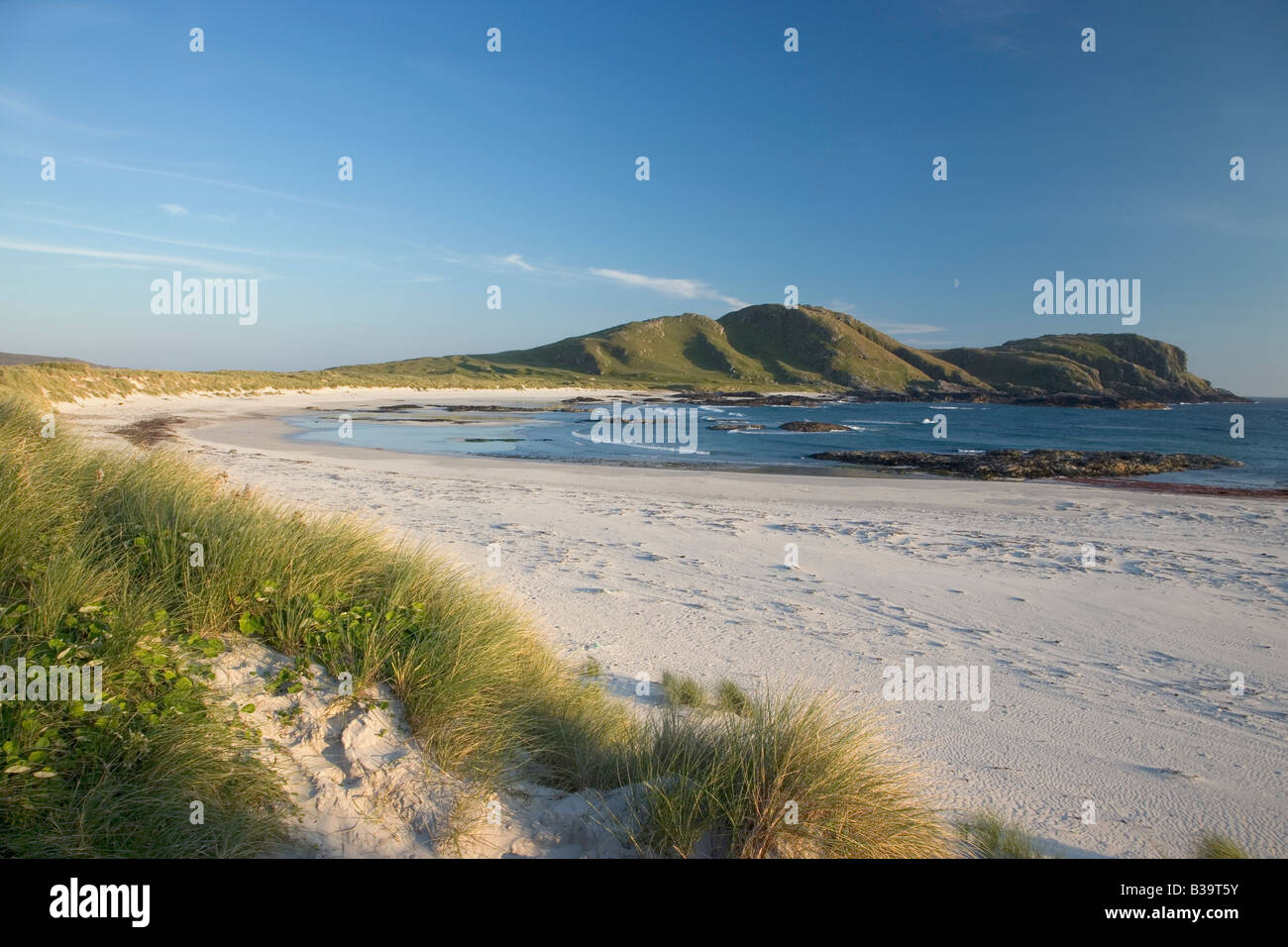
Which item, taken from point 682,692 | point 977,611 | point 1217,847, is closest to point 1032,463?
point 977,611

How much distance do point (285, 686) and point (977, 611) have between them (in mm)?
7307

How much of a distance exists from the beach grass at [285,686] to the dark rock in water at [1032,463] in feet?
71.0

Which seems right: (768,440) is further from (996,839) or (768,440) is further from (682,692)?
(996,839)

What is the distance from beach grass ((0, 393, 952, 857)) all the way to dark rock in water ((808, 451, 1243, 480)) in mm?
21643

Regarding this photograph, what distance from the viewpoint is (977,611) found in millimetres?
8047

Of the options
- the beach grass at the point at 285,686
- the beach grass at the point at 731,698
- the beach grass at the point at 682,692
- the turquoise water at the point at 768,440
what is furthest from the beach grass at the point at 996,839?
the turquoise water at the point at 768,440

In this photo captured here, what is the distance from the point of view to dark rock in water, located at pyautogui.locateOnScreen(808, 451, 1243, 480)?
23625mm

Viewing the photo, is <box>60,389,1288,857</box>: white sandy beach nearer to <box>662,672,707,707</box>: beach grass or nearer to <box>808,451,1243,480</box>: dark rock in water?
<box>662,672,707,707</box>: beach grass

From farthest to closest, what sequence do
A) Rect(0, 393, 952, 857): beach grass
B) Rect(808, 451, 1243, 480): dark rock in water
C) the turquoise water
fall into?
1. the turquoise water
2. Rect(808, 451, 1243, 480): dark rock in water
3. Rect(0, 393, 952, 857): beach grass

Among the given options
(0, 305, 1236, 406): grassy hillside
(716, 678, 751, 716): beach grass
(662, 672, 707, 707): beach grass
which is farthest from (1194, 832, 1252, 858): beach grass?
(0, 305, 1236, 406): grassy hillside

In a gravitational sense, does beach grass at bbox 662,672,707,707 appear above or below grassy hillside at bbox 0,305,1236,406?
below

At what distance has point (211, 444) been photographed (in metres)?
22.8

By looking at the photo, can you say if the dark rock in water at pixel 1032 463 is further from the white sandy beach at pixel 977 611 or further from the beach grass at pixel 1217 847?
the beach grass at pixel 1217 847
